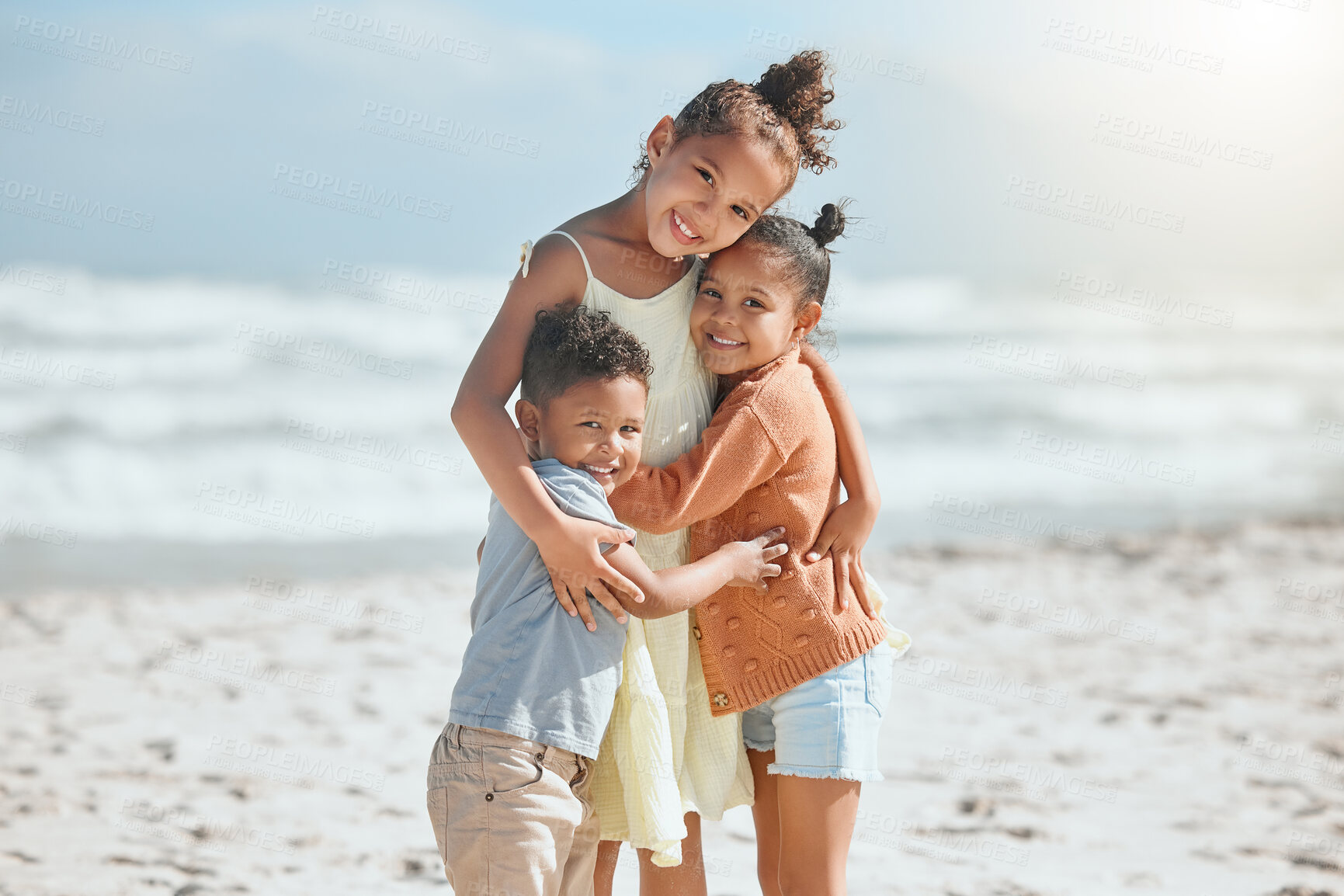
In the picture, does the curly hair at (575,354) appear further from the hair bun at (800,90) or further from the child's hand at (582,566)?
the hair bun at (800,90)

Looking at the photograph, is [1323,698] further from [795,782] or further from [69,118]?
[69,118]

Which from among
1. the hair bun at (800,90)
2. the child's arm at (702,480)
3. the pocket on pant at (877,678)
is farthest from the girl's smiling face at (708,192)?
the pocket on pant at (877,678)

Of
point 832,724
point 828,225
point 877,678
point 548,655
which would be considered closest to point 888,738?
point 877,678

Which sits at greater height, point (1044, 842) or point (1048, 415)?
point (1048, 415)

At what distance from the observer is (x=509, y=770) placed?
2.08 metres

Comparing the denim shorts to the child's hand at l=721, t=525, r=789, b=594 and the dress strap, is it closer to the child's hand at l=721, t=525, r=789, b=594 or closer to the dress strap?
the child's hand at l=721, t=525, r=789, b=594

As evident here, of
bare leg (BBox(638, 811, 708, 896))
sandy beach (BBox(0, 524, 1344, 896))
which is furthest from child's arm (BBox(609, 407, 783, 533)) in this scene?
sandy beach (BBox(0, 524, 1344, 896))

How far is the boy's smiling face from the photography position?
2203 mm

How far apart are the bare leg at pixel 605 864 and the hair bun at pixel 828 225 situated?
1.49 metres

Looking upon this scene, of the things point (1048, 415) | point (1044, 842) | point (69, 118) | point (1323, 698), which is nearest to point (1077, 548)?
point (1323, 698)

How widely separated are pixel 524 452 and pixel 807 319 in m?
0.78

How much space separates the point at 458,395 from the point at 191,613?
17.6 ft

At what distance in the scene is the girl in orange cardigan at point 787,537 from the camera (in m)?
2.36

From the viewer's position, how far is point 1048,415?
583 inches
